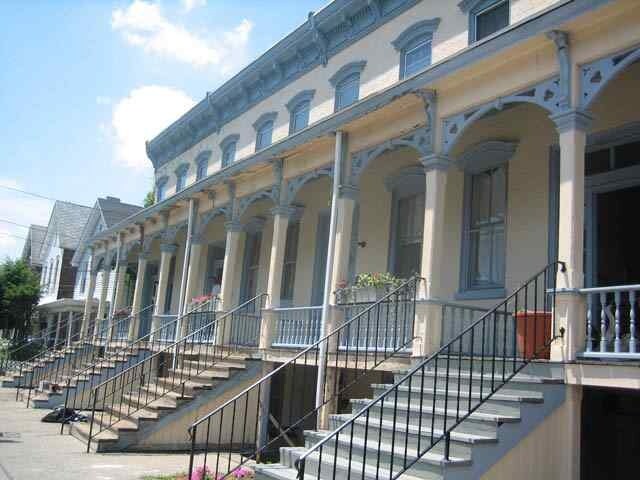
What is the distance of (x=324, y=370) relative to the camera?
9703 millimetres

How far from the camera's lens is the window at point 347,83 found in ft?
45.5

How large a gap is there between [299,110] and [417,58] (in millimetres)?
4049

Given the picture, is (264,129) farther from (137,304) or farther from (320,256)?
(137,304)

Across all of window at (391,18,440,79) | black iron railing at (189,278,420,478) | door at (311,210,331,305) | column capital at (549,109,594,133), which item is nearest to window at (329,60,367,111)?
window at (391,18,440,79)

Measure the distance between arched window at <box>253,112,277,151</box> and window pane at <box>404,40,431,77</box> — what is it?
15.9 ft

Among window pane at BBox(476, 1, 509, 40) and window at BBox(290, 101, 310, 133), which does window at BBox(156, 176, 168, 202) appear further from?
window pane at BBox(476, 1, 509, 40)

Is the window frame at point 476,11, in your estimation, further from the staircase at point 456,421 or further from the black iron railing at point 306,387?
the staircase at point 456,421

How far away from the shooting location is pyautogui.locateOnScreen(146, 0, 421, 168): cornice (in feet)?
44.7

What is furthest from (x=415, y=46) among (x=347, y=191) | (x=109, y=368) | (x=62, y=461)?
(x=109, y=368)

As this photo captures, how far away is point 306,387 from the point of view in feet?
44.9

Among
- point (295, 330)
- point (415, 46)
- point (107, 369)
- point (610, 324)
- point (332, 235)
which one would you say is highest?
point (415, 46)

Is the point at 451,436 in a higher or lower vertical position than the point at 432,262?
lower

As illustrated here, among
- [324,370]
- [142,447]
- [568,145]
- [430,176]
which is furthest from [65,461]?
[568,145]

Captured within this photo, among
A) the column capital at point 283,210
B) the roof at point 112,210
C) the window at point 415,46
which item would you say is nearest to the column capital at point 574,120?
the window at point 415,46
